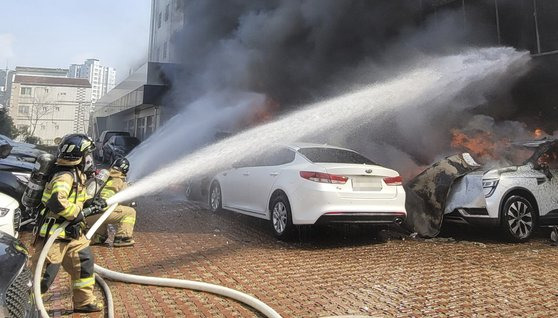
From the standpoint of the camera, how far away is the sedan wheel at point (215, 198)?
7.63 meters

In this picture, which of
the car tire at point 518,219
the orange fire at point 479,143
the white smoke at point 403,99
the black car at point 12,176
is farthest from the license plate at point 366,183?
the black car at point 12,176

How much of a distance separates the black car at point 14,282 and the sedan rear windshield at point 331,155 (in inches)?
150

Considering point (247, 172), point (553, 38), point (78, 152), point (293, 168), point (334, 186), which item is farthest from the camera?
point (553, 38)

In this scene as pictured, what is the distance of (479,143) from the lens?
9.09 meters

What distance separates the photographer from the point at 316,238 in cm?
614

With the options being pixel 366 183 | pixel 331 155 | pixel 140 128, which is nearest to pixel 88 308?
pixel 366 183

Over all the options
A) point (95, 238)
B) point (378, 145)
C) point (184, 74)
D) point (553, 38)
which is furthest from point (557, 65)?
point (184, 74)

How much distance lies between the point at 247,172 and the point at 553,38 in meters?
7.86

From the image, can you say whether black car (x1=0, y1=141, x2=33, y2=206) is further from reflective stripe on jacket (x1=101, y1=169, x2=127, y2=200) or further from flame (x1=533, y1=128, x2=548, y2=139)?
flame (x1=533, y1=128, x2=548, y2=139)

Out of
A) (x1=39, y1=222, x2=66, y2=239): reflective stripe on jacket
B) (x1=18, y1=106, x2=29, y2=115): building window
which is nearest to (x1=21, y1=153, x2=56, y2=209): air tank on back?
(x1=39, y1=222, x2=66, y2=239): reflective stripe on jacket

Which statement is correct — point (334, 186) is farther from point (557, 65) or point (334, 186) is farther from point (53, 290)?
point (557, 65)

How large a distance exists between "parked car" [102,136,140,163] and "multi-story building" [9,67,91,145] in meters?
43.7

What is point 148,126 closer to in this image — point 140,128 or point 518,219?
point 140,128

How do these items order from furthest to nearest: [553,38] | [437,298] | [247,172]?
1. [553,38]
2. [247,172]
3. [437,298]
